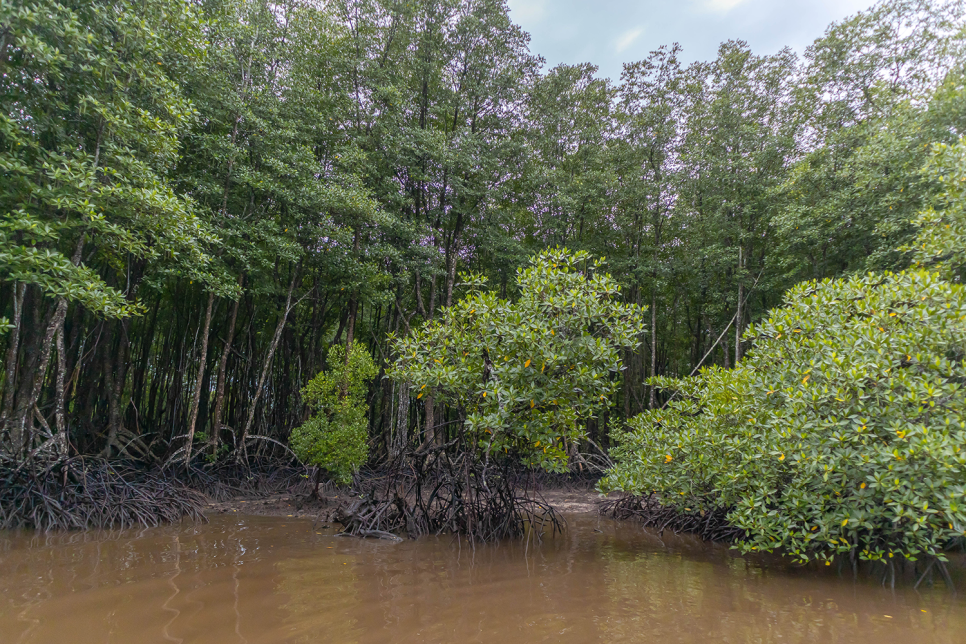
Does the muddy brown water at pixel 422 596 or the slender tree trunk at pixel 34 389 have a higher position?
the slender tree trunk at pixel 34 389

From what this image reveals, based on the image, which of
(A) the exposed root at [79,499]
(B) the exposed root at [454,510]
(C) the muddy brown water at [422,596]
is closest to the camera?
(C) the muddy brown water at [422,596]

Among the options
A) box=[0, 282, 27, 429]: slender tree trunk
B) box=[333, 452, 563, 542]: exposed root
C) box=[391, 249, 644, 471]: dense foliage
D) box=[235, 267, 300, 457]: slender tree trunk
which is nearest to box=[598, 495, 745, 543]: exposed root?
box=[333, 452, 563, 542]: exposed root

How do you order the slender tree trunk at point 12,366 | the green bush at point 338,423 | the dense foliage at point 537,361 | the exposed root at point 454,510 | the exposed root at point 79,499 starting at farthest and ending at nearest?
the green bush at point 338,423, the slender tree trunk at point 12,366, the exposed root at point 454,510, the exposed root at point 79,499, the dense foliage at point 537,361

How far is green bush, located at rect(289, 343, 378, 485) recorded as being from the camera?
26.6 feet

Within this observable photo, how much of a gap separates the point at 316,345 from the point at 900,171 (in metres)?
12.7

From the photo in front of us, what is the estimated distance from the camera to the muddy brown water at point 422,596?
3.29 metres

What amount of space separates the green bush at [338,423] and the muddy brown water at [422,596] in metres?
2.16

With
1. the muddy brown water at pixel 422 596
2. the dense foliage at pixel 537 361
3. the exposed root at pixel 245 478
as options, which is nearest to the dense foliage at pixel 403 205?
the dense foliage at pixel 537 361

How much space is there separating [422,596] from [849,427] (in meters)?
3.75

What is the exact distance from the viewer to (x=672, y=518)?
280 inches

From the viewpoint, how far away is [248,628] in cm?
325

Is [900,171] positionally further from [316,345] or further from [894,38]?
[316,345]

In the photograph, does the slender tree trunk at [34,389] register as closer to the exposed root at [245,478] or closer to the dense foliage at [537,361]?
the exposed root at [245,478]

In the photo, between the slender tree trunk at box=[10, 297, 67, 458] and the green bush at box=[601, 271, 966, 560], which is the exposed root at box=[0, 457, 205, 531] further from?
the green bush at box=[601, 271, 966, 560]
